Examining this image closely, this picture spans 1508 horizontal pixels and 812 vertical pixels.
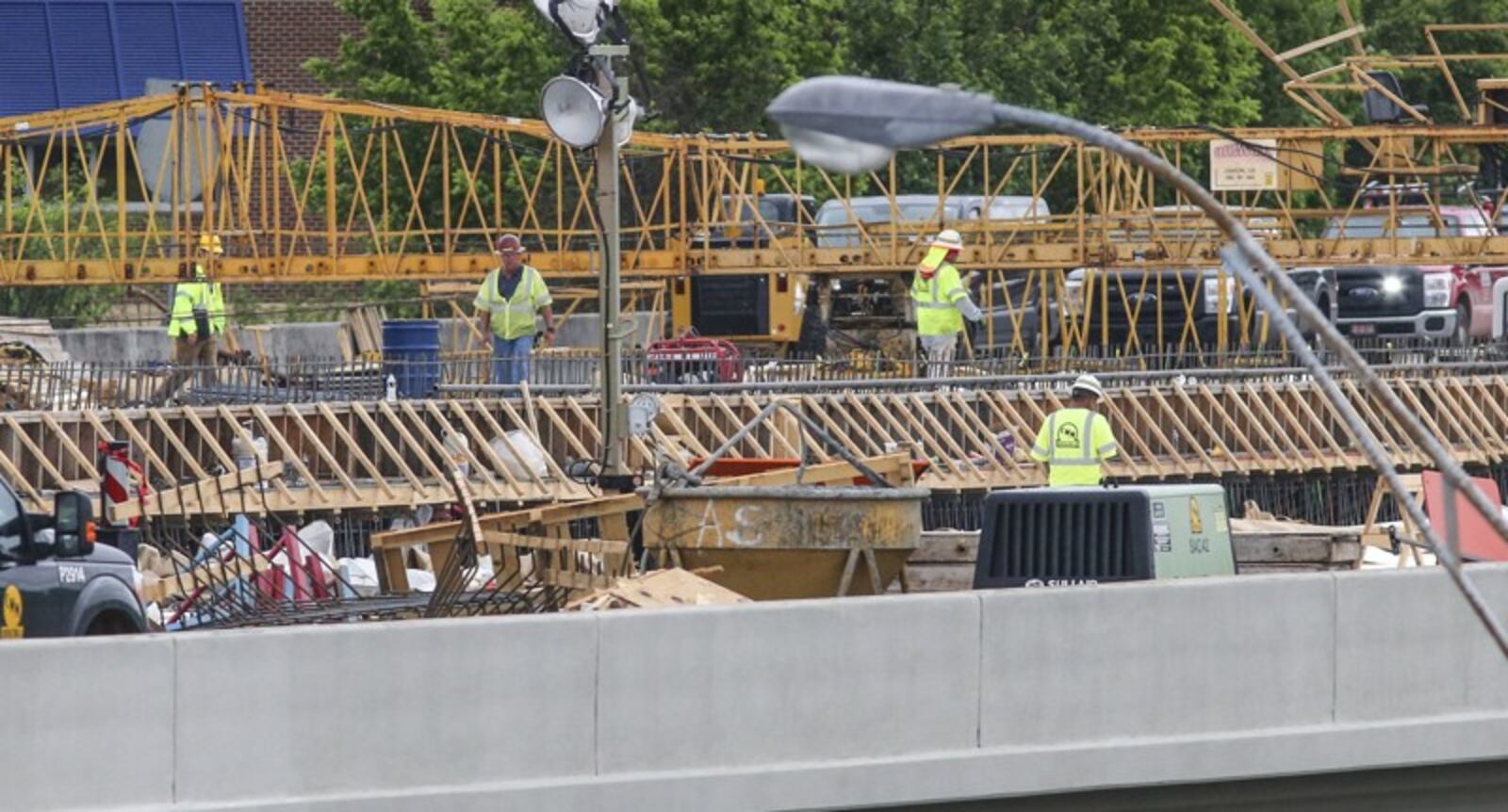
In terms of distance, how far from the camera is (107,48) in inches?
1998

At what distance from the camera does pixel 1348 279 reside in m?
38.2

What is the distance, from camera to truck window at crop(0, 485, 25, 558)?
40.9 ft

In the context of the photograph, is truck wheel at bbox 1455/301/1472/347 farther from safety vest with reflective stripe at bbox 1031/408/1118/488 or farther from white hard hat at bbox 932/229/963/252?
safety vest with reflective stripe at bbox 1031/408/1118/488

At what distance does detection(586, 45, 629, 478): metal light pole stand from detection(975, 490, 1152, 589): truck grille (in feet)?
11.3

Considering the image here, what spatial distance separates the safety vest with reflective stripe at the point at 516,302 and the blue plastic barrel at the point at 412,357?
80 centimetres

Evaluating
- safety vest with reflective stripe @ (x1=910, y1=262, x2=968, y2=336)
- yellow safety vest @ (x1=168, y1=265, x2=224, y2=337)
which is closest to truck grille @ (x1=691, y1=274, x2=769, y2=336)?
yellow safety vest @ (x1=168, y1=265, x2=224, y2=337)

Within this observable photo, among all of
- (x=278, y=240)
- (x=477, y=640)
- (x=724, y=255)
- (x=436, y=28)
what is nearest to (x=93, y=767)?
(x=477, y=640)

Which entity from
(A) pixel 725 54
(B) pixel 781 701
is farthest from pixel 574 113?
(A) pixel 725 54

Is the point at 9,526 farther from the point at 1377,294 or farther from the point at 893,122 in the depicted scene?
the point at 1377,294

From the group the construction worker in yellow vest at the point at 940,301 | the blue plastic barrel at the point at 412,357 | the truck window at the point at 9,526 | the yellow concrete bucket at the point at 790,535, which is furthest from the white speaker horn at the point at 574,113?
the construction worker in yellow vest at the point at 940,301

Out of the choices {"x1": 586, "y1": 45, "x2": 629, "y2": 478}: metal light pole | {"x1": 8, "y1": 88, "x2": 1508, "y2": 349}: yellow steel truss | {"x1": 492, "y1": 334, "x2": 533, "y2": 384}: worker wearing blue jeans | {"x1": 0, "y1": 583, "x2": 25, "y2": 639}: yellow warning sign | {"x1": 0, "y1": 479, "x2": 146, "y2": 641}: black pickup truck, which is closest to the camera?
{"x1": 0, "y1": 583, "x2": 25, "y2": 639}: yellow warning sign

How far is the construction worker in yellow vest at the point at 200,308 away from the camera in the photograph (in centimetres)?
2986

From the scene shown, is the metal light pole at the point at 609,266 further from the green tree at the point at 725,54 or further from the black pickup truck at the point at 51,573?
the green tree at the point at 725,54

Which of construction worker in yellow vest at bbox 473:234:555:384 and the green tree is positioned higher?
the green tree
